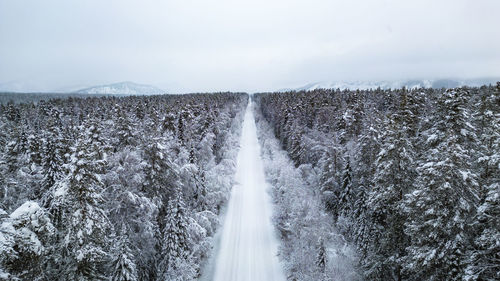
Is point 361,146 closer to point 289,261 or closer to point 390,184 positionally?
point 390,184

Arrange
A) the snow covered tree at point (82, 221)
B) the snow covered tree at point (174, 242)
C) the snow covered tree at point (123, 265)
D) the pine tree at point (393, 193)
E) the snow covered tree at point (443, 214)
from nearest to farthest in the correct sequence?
the snow covered tree at point (82, 221) < the snow covered tree at point (443, 214) < the snow covered tree at point (123, 265) < the snow covered tree at point (174, 242) < the pine tree at point (393, 193)

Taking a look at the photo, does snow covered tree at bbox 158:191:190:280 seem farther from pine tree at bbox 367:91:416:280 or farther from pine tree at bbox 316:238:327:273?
pine tree at bbox 367:91:416:280

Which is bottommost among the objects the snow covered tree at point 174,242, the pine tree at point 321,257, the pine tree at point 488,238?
the pine tree at point 321,257

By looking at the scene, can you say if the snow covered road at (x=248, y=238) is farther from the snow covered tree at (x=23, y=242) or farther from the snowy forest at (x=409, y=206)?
the snow covered tree at (x=23, y=242)

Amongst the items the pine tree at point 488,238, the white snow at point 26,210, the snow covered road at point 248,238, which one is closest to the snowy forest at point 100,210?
the white snow at point 26,210

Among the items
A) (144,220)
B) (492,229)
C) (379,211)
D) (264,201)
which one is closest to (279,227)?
(264,201)

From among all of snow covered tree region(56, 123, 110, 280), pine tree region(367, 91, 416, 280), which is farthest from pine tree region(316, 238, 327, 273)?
snow covered tree region(56, 123, 110, 280)

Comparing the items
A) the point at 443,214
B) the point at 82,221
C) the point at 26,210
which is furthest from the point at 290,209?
the point at 26,210
